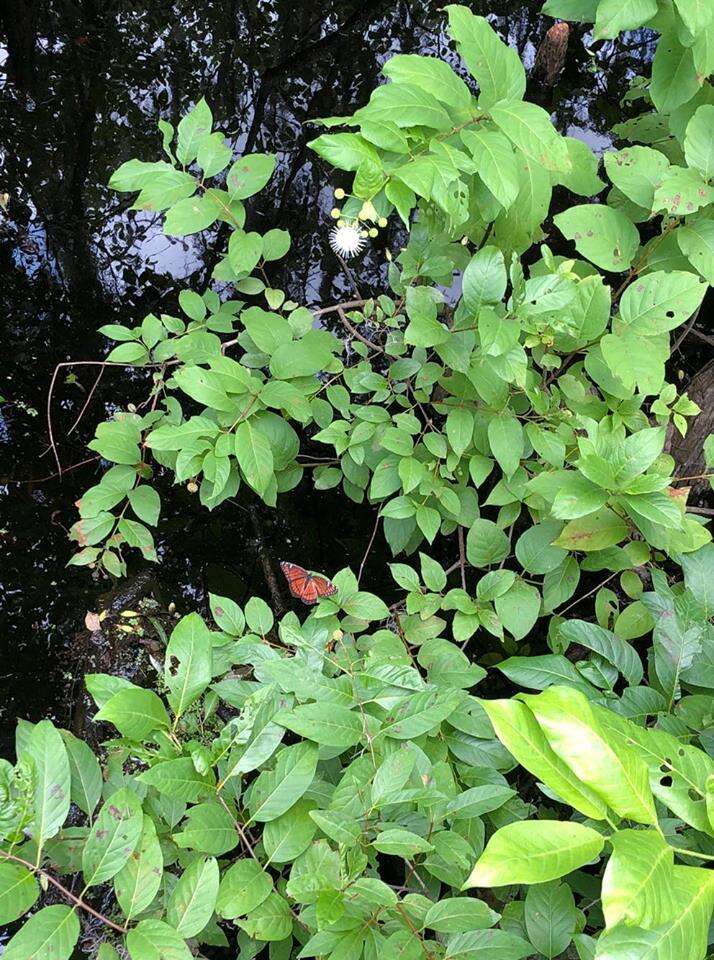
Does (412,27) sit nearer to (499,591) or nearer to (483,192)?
(483,192)

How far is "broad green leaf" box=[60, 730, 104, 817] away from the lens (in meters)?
1.05

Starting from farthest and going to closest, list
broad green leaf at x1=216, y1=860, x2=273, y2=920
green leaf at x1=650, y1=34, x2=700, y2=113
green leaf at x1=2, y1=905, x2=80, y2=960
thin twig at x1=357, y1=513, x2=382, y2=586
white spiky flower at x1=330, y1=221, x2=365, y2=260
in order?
white spiky flower at x1=330, y1=221, x2=365, y2=260
thin twig at x1=357, y1=513, x2=382, y2=586
green leaf at x1=650, y1=34, x2=700, y2=113
broad green leaf at x1=216, y1=860, x2=273, y2=920
green leaf at x1=2, y1=905, x2=80, y2=960

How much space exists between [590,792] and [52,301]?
228cm

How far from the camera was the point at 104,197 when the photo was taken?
8.27ft

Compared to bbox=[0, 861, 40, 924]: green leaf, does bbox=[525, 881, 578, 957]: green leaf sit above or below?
below

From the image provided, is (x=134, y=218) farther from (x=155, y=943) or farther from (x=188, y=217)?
(x=155, y=943)

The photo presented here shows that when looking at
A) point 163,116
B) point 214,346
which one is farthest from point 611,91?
point 214,346

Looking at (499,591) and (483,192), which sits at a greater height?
(483,192)

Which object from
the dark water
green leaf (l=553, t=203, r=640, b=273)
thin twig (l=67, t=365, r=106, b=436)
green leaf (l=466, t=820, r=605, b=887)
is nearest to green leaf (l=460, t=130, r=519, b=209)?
green leaf (l=553, t=203, r=640, b=273)

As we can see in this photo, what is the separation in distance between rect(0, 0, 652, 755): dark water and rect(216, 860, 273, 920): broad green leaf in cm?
99

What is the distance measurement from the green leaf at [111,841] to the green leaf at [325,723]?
24 cm

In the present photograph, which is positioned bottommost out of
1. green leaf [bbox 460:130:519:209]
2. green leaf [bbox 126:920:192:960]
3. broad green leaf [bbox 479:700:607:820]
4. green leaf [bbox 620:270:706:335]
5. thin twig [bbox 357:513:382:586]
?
thin twig [bbox 357:513:382:586]

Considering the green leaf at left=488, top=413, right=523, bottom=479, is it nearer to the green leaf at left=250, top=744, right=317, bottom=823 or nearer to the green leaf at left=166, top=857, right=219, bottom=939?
the green leaf at left=250, top=744, right=317, bottom=823

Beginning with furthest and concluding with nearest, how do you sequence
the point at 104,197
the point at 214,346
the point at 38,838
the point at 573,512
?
the point at 104,197 → the point at 214,346 → the point at 573,512 → the point at 38,838
